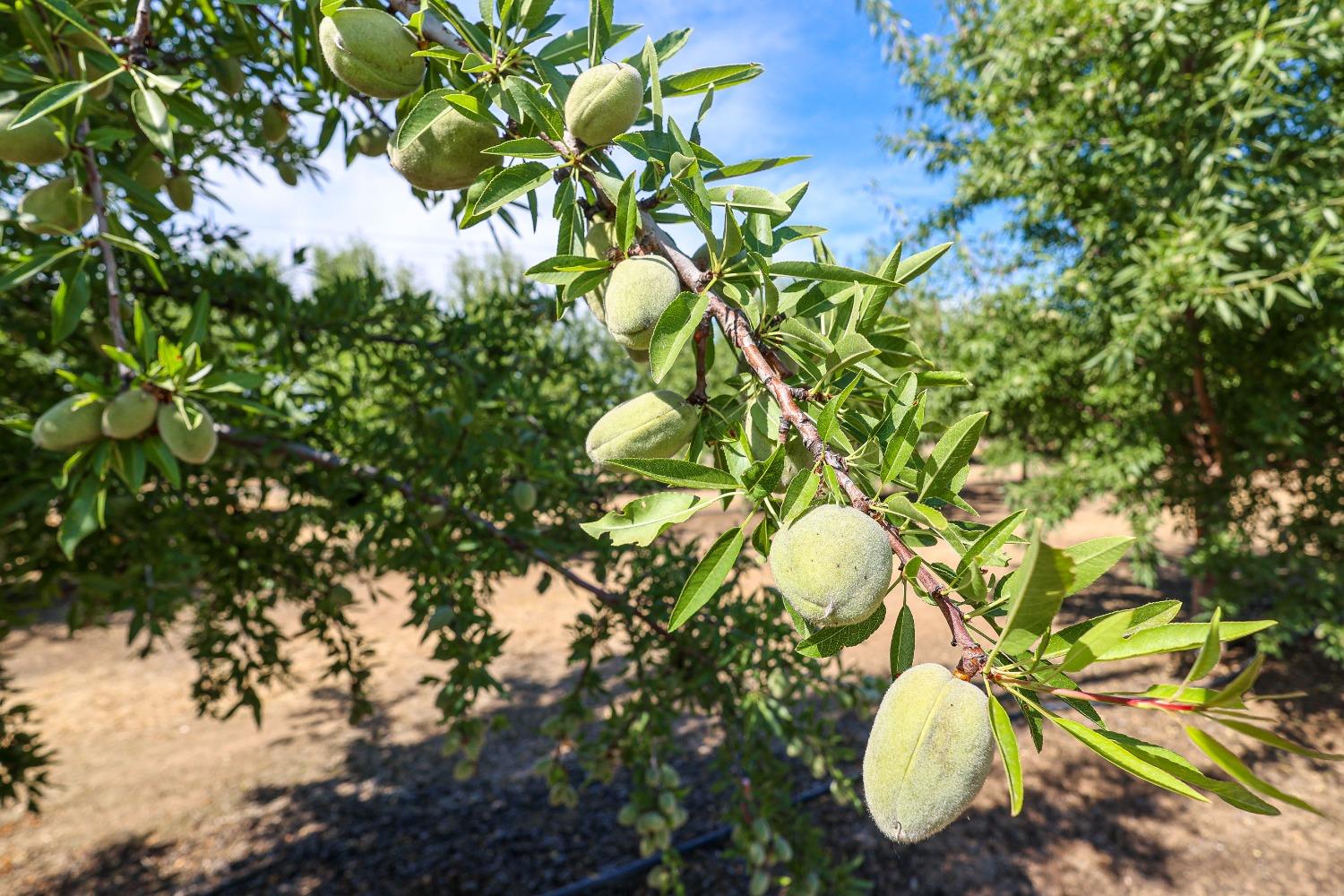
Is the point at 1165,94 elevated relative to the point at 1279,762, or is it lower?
elevated

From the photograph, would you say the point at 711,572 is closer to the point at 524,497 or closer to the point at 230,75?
the point at 524,497

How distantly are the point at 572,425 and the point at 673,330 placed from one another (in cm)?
144

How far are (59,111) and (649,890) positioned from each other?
128 inches

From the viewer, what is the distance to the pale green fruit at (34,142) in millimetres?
1027

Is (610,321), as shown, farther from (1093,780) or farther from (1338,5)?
(1093,780)

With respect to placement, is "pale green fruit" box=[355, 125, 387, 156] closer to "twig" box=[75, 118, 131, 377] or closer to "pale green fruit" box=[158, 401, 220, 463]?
"twig" box=[75, 118, 131, 377]

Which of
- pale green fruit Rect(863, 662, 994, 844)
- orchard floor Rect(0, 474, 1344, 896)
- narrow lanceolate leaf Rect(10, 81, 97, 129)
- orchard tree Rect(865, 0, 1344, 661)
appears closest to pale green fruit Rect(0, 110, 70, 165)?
narrow lanceolate leaf Rect(10, 81, 97, 129)

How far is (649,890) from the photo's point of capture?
305cm

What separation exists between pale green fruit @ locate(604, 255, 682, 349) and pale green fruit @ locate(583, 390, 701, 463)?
7cm

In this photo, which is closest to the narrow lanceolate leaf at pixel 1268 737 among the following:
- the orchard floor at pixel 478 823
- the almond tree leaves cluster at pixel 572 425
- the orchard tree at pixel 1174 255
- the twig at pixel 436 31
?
the almond tree leaves cluster at pixel 572 425

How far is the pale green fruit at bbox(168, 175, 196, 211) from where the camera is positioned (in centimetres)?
157

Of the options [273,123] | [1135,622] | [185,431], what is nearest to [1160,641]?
[1135,622]

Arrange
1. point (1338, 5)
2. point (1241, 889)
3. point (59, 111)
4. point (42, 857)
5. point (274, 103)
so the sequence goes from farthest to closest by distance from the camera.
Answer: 1. point (42, 857)
2. point (1241, 889)
3. point (1338, 5)
4. point (274, 103)
5. point (59, 111)

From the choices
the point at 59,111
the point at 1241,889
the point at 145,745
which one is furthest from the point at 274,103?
the point at 145,745
